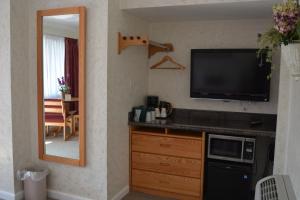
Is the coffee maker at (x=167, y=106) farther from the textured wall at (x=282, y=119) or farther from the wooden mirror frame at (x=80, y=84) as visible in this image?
the textured wall at (x=282, y=119)

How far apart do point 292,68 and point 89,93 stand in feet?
6.40

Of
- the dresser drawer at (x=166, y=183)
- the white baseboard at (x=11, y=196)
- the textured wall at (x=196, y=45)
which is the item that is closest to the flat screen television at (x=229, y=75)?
the textured wall at (x=196, y=45)

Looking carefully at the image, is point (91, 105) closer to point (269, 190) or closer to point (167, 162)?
point (167, 162)

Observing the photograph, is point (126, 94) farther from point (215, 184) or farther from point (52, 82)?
point (215, 184)

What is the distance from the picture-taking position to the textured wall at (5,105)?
2730mm

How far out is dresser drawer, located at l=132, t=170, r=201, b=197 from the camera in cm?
292

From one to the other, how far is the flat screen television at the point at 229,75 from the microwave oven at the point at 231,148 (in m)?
0.53

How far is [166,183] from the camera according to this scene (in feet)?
9.93

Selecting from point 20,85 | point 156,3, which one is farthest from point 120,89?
point 20,85

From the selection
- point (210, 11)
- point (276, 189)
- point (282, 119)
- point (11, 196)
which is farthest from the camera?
point (11, 196)

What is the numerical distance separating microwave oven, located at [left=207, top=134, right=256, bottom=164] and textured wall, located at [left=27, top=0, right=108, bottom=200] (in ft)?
3.67

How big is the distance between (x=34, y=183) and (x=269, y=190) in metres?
2.29

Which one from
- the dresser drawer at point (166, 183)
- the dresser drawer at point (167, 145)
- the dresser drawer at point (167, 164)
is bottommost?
the dresser drawer at point (166, 183)

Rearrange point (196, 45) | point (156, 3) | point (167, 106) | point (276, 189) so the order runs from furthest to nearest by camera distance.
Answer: point (167, 106)
point (196, 45)
point (156, 3)
point (276, 189)
